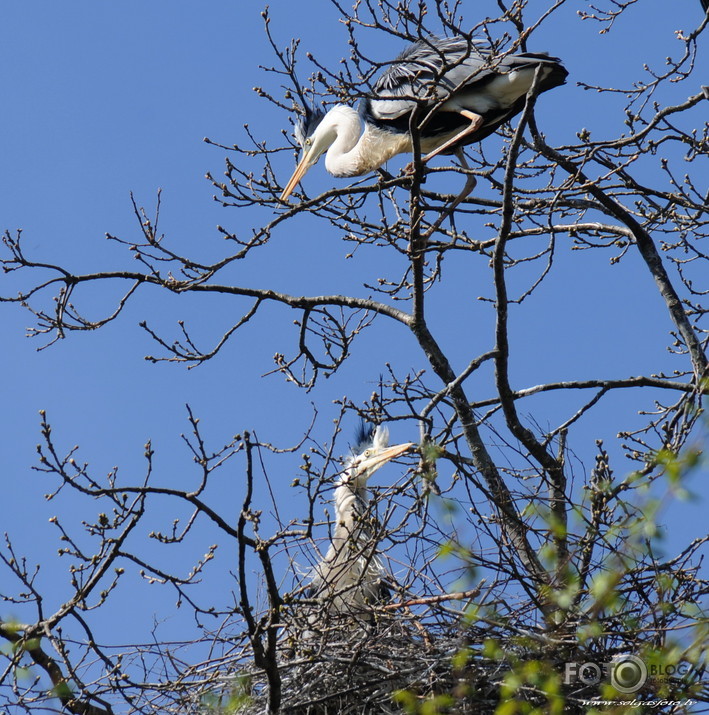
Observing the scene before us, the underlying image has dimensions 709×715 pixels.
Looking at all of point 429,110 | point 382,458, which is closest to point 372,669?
point 382,458

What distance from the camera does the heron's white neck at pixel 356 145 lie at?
287 inches

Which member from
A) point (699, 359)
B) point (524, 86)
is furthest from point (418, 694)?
point (524, 86)

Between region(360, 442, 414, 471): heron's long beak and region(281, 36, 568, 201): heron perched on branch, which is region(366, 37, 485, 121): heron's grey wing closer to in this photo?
region(281, 36, 568, 201): heron perched on branch

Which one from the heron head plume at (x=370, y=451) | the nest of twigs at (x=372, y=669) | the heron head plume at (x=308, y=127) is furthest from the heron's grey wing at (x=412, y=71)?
the nest of twigs at (x=372, y=669)

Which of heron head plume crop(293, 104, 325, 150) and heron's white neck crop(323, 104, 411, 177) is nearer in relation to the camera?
heron's white neck crop(323, 104, 411, 177)

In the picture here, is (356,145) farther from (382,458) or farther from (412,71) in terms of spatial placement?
(382,458)

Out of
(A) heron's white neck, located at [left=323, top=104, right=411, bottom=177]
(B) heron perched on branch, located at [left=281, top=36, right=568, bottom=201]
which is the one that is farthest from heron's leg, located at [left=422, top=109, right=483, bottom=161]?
(A) heron's white neck, located at [left=323, top=104, right=411, bottom=177]

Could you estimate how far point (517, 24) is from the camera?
4703 millimetres

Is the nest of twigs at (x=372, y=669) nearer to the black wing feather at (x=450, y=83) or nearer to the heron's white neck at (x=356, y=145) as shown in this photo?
the black wing feather at (x=450, y=83)

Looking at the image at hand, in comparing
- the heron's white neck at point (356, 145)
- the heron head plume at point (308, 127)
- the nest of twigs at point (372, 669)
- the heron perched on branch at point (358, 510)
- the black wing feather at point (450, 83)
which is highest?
the heron head plume at point (308, 127)

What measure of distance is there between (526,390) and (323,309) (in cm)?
116


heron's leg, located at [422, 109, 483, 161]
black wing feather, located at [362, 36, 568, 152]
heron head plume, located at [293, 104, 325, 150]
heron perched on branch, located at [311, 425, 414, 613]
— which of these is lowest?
heron perched on branch, located at [311, 425, 414, 613]

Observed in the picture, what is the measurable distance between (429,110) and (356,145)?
1.61 metres

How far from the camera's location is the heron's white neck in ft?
23.9
